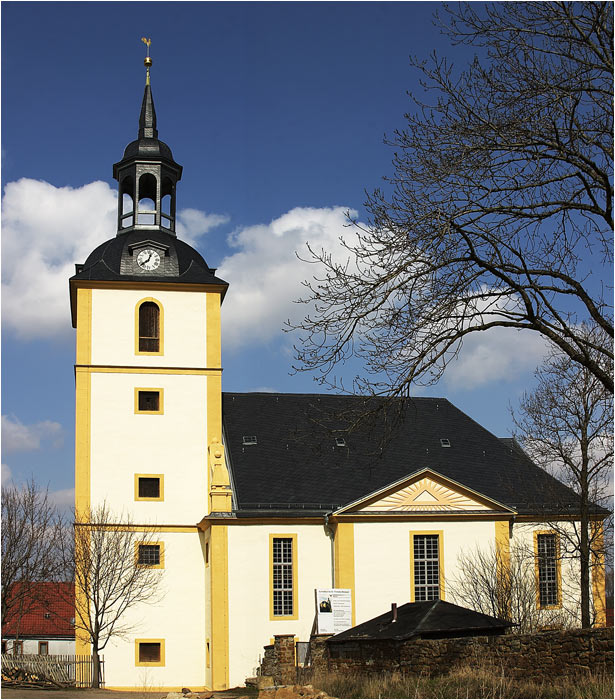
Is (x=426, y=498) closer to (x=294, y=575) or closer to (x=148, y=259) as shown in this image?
(x=294, y=575)

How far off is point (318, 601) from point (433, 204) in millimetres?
17545

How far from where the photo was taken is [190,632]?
98.6 ft

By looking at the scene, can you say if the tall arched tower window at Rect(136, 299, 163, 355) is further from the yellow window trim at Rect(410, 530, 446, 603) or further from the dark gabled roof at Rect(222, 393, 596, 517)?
the yellow window trim at Rect(410, 530, 446, 603)

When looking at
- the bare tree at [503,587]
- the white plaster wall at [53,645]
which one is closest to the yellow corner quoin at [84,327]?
the bare tree at [503,587]

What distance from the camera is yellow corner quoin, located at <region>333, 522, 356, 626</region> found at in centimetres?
2858

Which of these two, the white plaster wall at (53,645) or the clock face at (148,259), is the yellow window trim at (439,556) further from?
the white plaster wall at (53,645)

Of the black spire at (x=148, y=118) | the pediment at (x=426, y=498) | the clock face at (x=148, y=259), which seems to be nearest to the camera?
the pediment at (x=426, y=498)

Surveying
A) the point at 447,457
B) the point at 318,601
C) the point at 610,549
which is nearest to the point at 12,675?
the point at 318,601

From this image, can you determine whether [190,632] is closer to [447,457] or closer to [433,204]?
[447,457]

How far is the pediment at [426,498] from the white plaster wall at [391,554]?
0.40 meters

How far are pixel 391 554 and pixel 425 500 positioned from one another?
1935mm

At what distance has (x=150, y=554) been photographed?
1196 inches

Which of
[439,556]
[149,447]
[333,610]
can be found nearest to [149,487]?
[149,447]

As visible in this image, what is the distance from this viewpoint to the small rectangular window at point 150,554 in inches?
1187
